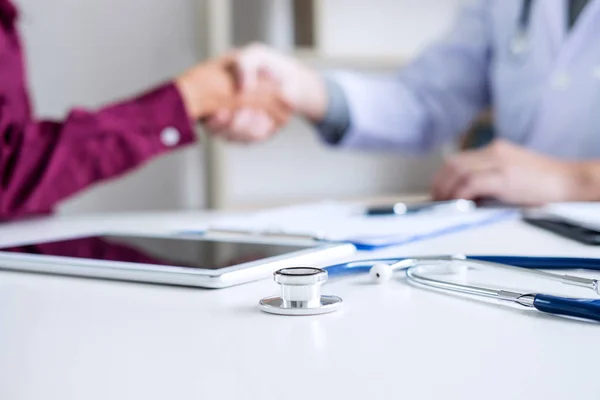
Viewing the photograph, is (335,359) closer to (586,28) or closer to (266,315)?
(266,315)

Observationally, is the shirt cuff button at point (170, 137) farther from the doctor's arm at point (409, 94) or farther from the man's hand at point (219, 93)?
the doctor's arm at point (409, 94)

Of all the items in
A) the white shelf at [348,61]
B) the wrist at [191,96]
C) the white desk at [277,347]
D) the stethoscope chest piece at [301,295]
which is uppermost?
the white shelf at [348,61]

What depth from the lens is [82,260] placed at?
41cm

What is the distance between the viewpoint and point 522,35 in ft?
3.69

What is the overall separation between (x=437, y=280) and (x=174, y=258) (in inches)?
6.2

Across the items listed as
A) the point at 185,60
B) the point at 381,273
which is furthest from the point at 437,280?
the point at 185,60

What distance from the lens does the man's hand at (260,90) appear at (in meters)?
1.04

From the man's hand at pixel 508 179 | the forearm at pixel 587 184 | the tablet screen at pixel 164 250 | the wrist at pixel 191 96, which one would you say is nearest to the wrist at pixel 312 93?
the wrist at pixel 191 96

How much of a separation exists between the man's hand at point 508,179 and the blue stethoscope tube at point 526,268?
45cm

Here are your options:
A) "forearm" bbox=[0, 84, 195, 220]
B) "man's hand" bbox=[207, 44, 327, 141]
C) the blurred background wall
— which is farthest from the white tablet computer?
the blurred background wall

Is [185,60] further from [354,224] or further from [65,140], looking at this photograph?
[354,224]

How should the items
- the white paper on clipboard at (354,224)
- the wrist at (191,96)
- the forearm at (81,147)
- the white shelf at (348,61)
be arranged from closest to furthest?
the white paper on clipboard at (354,224)
the forearm at (81,147)
the wrist at (191,96)
the white shelf at (348,61)

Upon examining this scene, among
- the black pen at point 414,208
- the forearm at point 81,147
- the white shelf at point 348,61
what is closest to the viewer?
the black pen at point 414,208

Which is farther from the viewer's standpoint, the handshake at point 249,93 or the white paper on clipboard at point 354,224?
the handshake at point 249,93
